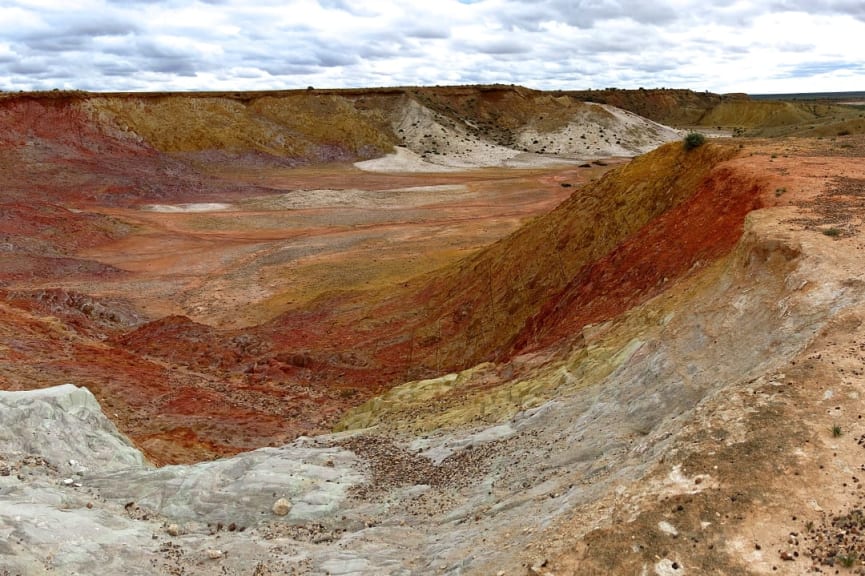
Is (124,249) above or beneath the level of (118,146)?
beneath

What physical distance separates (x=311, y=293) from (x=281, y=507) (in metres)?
21.4

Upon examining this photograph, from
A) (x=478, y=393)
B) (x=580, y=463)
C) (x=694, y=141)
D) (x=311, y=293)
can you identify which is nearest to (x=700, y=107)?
(x=311, y=293)

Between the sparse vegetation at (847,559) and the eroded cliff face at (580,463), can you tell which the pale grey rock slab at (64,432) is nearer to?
the eroded cliff face at (580,463)

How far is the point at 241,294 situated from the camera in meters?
32.5

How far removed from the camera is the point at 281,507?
1065 centimetres

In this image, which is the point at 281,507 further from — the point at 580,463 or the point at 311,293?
the point at 311,293

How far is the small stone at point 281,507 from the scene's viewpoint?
1062cm

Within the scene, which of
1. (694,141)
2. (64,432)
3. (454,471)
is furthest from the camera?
(694,141)

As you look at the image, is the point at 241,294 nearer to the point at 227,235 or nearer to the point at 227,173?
the point at 227,235

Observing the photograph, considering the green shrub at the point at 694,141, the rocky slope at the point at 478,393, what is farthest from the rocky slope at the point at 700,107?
the green shrub at the point at 694,141

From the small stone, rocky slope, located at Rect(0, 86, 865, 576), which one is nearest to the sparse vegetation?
rocky slope, located at Rect(0, 86, 865, 576)

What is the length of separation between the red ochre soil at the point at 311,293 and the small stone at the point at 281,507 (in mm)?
5448

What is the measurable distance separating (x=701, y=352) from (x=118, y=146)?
69029 mm

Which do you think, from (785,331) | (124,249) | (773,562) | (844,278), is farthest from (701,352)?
(124,249)
